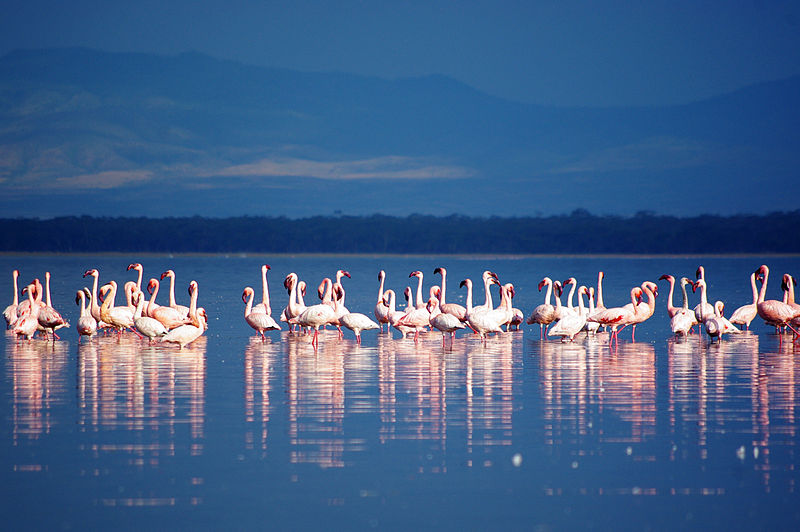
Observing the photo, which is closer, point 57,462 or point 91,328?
point 57,462

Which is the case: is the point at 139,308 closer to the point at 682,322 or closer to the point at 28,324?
the point at 28,324

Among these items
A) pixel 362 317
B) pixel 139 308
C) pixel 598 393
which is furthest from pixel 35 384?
pixel 362 317

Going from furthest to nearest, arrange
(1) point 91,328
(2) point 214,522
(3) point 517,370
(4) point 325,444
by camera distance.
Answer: (1) point 91,328, (3) point 517,370, (4) point 325,444, (2) point 214,522

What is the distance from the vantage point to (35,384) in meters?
13.5

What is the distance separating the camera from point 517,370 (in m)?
15.3

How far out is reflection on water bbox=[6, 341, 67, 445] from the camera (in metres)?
10.7

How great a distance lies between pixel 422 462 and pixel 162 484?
7.12ft

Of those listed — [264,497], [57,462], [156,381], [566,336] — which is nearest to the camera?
[264,497]

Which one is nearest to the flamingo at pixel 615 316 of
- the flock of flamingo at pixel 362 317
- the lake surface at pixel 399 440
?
the flock of flamingo at pixel 362 317

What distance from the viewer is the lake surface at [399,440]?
7.75 metres

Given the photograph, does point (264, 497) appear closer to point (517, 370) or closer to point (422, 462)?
point (422, 462)

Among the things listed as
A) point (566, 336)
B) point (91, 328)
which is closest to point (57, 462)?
point (91, 328)

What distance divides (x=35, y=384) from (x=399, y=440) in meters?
5.72

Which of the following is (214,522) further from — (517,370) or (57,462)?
(517,370)
